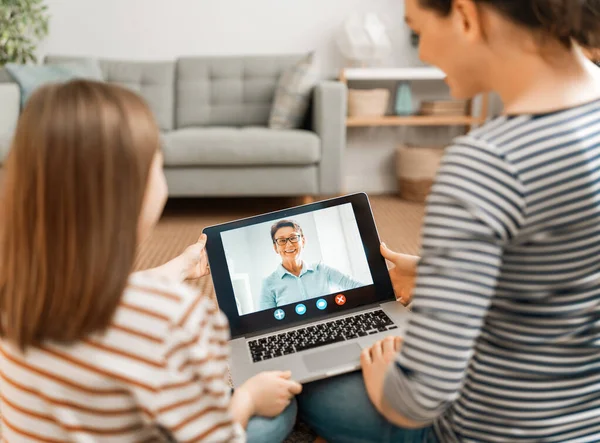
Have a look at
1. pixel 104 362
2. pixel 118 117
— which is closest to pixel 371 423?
pixel 104 362

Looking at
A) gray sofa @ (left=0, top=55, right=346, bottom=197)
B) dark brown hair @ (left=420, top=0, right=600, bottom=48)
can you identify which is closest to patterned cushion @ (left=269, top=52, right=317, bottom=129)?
gray sofa @ (left=0, top=55, right=346, bottom=197)

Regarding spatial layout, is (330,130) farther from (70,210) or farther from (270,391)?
(70,210)

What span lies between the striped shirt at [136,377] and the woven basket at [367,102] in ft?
9.05

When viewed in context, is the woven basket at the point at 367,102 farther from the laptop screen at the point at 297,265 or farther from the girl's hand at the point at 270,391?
the girl's hand at the point at 270,391

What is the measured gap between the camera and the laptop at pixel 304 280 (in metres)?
0.95

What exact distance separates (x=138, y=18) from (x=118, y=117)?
124 inches

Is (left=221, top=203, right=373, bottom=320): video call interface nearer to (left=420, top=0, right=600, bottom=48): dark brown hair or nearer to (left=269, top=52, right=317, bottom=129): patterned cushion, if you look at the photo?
(left=420, top=0, right=600, bottom=48): dark brown hair

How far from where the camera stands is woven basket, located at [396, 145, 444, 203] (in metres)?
3.09

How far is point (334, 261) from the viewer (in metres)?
1.04

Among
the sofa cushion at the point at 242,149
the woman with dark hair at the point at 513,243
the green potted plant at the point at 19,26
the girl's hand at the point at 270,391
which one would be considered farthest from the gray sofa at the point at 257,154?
the woman with dark hair at the point at 513,243

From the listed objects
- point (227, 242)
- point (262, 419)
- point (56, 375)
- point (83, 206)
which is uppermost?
point (83, 206)

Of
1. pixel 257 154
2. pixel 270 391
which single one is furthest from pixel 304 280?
pixel 257 154

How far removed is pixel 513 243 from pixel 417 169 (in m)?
2.65

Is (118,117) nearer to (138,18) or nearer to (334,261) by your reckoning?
(334,261)
